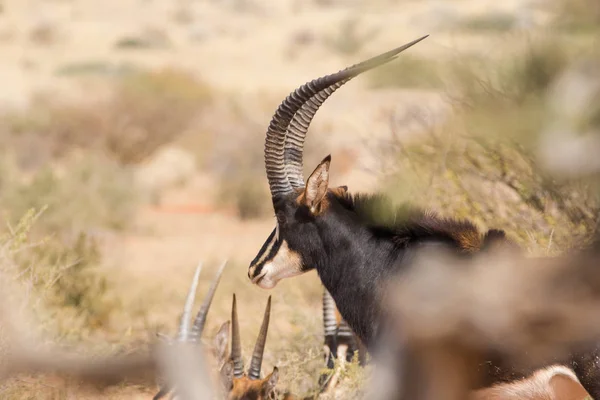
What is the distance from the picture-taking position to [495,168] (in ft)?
28.7

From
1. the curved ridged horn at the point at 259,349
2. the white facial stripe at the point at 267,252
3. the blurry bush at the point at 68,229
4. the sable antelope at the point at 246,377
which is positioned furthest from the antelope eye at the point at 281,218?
the blurry bush at the point at 68,229

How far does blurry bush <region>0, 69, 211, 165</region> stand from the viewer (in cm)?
2775

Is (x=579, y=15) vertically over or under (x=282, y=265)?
over

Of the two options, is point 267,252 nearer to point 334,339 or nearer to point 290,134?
point 290,134

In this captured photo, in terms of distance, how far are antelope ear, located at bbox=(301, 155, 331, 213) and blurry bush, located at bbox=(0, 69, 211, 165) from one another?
21416 mm

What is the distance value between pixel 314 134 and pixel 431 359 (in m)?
18.3

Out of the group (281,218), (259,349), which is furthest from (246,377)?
(281,218)

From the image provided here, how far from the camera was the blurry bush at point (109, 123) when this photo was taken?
2775 centimetres

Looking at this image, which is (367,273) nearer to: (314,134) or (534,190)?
Answer: (534,190)

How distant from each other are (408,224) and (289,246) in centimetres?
80

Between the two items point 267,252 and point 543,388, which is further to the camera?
point 267,252

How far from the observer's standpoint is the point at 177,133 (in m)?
30.6

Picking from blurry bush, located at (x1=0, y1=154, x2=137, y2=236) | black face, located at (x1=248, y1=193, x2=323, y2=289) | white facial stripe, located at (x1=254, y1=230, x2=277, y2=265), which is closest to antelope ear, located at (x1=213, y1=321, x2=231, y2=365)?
black face, located at (x1=248, y1=193, x2=323, y2=289)

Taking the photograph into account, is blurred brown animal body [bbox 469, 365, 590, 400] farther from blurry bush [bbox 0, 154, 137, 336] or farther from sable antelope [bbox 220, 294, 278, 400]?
blurry bush [bbox 0, 154, 137, 336]
